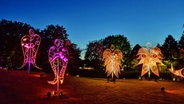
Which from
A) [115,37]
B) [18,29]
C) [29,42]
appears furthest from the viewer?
[115,37]

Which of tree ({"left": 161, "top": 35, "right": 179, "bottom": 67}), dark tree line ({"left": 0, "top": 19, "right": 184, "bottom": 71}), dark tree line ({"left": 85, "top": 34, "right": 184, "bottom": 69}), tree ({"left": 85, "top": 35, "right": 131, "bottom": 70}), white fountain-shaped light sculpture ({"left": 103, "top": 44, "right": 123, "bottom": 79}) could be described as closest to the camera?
white fountain-shaped light sculpture ({"left": 103, "top": 44, "right": 123, "bottom": 79})

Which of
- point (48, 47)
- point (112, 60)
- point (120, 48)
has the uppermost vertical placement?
point (120, 48)

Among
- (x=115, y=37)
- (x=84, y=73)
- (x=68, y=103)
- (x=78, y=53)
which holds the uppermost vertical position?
(x=115, y=37)

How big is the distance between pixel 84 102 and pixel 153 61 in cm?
2162

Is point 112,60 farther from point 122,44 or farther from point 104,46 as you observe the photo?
point 104,46

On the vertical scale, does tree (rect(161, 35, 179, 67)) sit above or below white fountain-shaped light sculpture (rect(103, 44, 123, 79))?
above

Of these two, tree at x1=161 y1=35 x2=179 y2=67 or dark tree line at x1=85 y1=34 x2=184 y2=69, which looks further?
dark tree line at x1=85 y1=34 x2=184 y2=69

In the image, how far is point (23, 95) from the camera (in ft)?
60.5

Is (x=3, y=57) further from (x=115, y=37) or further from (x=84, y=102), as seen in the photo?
(x=115, y=37)

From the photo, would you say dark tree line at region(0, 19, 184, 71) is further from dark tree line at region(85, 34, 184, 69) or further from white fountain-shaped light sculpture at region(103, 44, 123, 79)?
white fountain-shaped light sculpture at region(103, 44, 123, 79)

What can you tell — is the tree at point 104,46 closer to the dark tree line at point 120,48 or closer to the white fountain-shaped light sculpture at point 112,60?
the dark tree line at point 120,48

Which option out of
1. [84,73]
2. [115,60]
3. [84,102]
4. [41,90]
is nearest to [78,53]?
A: [84,73]

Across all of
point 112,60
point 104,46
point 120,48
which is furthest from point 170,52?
point 112,60

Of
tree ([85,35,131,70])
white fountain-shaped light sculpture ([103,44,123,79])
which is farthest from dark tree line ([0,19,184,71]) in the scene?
white fountain-shaped light sculpture ([103,44,123,79])
